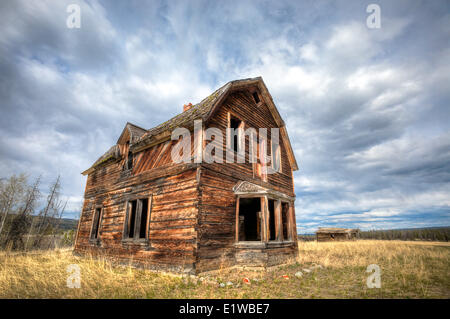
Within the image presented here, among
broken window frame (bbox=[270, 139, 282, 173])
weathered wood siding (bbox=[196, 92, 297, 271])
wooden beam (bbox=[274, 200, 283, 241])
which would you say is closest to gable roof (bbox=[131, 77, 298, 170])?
weathered wood siding (bbox=[196, 92, 297, 271])

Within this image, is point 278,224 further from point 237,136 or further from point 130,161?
point 130,161

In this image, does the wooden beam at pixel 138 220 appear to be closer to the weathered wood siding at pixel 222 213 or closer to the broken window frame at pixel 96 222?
the weathered wood siding at pixel 222 213

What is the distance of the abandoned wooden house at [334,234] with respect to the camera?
98.8 ft

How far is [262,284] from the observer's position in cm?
626

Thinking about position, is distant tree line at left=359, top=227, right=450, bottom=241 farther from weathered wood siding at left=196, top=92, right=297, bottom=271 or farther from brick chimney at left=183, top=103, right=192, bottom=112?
brick chimney at left=183, top=103, right=192, bottom=112

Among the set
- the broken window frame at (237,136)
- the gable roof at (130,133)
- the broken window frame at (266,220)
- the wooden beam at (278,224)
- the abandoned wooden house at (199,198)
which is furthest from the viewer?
the gable roof at (130,133)

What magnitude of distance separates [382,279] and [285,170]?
23.8 feet

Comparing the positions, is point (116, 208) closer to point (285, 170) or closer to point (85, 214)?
point (85, 214)

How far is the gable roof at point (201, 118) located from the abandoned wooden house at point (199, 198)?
6 centimetres

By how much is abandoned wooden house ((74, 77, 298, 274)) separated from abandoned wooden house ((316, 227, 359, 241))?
22.4 m

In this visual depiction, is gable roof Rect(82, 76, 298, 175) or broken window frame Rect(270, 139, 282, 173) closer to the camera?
gable roof Rect(82, 76, 298, 175)

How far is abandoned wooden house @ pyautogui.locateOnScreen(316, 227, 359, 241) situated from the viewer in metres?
30.1

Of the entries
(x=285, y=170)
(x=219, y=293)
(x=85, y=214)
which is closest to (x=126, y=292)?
(x=219, y=293)

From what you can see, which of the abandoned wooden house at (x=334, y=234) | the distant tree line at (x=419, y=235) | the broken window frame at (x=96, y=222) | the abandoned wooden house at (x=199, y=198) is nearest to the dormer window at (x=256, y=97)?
the abandoned wooden house at (x=199, y=198)
